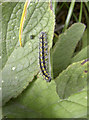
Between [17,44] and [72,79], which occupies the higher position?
[17,44]

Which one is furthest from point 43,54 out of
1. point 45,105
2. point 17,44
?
point 45,105

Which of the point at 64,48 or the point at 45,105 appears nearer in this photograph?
the point at 45,105

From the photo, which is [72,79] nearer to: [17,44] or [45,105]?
[45,105]

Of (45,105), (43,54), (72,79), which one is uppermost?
Result: (43,54)

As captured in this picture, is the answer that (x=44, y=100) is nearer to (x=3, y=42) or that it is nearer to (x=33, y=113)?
(x=33, y=113)

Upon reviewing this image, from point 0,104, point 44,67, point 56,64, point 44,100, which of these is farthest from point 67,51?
point 0,104
